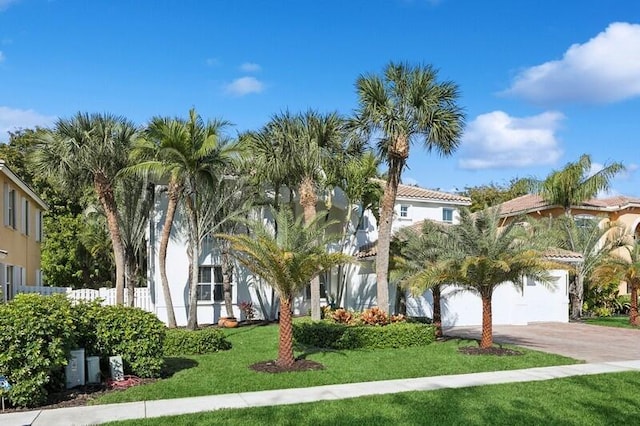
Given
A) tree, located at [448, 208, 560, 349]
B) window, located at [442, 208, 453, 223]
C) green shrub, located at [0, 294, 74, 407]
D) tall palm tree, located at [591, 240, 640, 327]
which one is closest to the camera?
green shrub, located at [0, 294, 74, 407]

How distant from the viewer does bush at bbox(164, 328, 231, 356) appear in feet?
45.9

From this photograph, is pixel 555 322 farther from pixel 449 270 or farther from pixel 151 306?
pixel 151 306

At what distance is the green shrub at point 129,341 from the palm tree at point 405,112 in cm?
870

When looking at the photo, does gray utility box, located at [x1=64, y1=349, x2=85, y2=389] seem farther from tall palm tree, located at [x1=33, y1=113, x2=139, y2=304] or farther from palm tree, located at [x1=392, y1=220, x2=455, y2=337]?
tall palm tree, located at [x1=33, y1=113, x2=139, y2=304]

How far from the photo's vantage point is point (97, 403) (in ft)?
30.0

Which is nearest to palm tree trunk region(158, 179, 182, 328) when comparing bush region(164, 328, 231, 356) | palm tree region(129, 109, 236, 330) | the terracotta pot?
palm tree region(129, 109, 236, 330)

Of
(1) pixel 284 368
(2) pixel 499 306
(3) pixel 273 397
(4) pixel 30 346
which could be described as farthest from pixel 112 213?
(2) pixel 499 306

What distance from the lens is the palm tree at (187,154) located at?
17.6 metres

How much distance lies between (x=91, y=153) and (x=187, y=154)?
3.71 m

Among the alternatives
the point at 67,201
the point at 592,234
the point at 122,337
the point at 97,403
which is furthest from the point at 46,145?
the point at 592,234

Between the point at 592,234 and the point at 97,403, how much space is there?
23.6 metres

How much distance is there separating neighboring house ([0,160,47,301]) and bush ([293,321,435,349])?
926 cm

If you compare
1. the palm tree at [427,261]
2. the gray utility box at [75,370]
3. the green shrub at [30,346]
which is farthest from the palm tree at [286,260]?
the green shrub at [30,346]

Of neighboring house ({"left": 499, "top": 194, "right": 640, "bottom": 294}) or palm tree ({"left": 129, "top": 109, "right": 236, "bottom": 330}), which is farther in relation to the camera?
neighboring house ({"left": 499, "top": 194, "right": 640, "bottom": 294})
